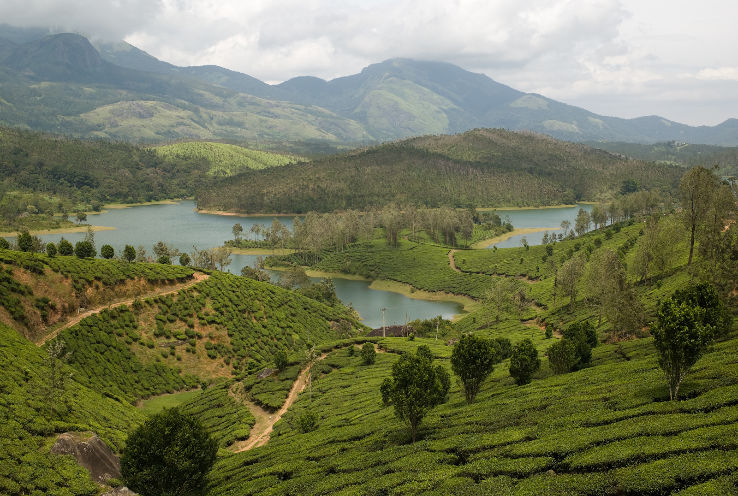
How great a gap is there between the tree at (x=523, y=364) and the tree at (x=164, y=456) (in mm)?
33182

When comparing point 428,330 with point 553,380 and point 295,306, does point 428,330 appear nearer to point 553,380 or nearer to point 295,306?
point 295,306

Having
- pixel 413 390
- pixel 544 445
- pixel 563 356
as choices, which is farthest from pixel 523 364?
pixel 544 445

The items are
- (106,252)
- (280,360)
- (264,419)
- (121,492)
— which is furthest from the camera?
(106,252)

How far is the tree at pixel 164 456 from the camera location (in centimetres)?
3612

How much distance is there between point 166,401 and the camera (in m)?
71.1

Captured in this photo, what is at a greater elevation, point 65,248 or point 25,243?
point 25,243

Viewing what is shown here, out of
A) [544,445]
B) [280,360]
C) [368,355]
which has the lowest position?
[368,355]

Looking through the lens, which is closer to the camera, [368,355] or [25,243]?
[368,355]

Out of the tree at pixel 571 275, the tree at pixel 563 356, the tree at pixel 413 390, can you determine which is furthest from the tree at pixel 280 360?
the tree at pixel 571 275

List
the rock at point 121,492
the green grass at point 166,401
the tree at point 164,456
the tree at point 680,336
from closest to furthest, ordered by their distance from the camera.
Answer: the tree at point 680,336, the tree at point 164,456, the rock at point 121,492, the green grass at point 166,401

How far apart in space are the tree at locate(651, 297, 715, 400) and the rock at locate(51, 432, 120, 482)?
4666 cm

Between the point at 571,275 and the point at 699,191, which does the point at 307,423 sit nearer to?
the point at 699,191

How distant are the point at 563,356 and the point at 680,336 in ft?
71.2

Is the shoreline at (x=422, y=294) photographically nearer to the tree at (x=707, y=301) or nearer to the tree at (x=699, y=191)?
the tree at (x=699, y=191)
